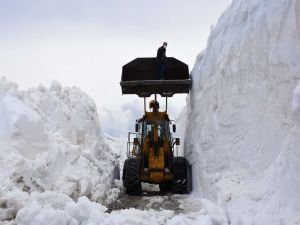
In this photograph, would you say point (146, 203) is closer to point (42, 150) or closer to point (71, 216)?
point (42, 150)

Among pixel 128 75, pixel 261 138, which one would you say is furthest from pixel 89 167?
pixel 261 138

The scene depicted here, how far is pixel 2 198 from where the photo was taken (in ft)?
22.9

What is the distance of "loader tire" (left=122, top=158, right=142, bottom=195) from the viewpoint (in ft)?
40.1

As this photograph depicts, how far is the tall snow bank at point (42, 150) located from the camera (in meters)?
8.98

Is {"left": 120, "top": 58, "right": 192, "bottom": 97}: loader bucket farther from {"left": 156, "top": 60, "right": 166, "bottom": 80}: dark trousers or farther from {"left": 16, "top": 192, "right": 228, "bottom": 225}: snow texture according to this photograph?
{"left": 16, "top": 192, "right": 228, "bottom": 225}: snow texture

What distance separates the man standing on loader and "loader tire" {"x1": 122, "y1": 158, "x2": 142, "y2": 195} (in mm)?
3040

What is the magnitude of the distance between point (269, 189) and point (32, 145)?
5.72m

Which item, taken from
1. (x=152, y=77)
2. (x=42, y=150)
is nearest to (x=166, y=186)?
(x=152, y=77)

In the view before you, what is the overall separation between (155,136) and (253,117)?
447 cm

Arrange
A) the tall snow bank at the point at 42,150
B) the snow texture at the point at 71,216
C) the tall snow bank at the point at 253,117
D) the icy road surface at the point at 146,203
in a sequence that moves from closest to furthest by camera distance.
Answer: the snow texture at the point at 71,216
the tall snow bank at the point at 253,117
the tall snow bank at the point at 42,150
the icy road surface at the point at 146,203

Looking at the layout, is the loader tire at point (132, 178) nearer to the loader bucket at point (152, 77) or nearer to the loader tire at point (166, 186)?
the loader tire at point (166, 186)

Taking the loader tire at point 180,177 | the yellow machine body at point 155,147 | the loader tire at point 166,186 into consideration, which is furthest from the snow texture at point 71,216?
the loader tire at point 166,186

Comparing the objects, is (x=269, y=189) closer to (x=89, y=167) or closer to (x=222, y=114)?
(x=222, y=114)

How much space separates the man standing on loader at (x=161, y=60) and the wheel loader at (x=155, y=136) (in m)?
0.28
